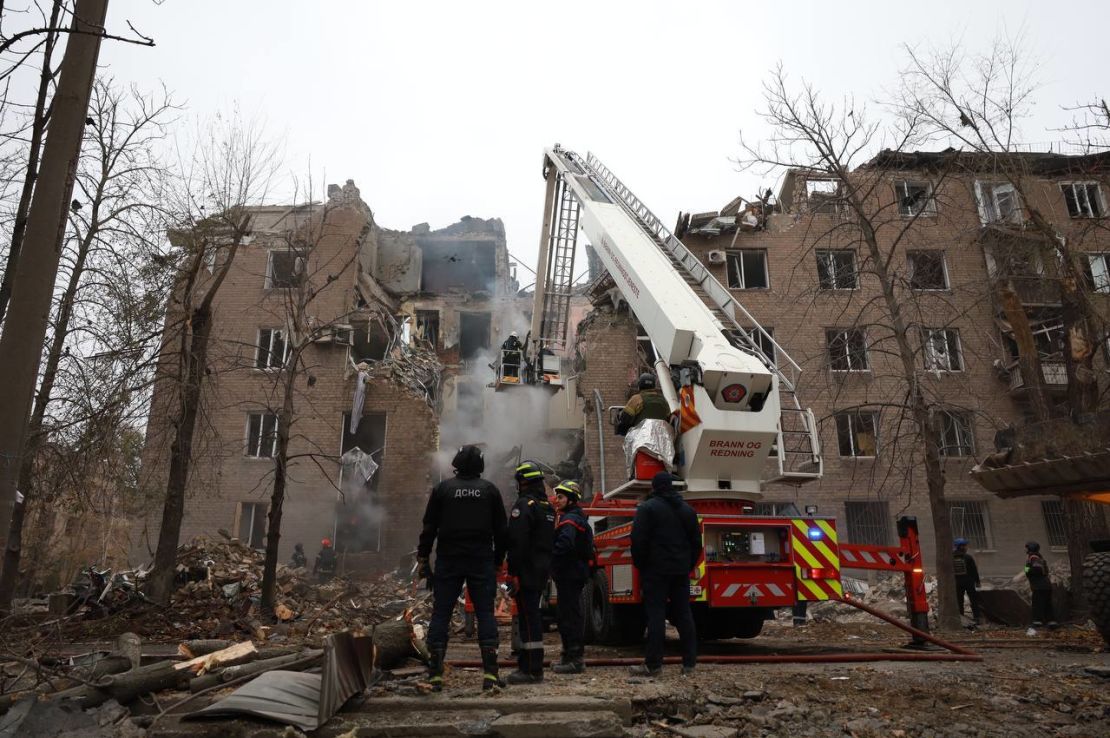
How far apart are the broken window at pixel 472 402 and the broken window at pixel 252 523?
275 inches

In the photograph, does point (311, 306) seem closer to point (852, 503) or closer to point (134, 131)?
point (134, 131)

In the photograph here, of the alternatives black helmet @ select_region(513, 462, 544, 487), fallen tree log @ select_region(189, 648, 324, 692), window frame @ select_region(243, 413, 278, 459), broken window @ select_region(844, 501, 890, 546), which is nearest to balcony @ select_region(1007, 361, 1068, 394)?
broken window @ select_region(844, 501, 890, 546)

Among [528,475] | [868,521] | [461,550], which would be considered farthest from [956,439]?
[461,550]

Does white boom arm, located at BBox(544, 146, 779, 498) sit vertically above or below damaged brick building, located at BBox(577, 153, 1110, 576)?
below

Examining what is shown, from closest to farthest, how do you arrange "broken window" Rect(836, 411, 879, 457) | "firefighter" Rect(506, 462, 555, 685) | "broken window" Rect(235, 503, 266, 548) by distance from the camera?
"firefighter" Rect(506, 462, 555, 685) → "broken window" Rect(235, 503, 266, 548) → "broken window" Rect(836, 411, 879, 457)

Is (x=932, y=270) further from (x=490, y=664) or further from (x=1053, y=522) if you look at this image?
(x=490, y=664)

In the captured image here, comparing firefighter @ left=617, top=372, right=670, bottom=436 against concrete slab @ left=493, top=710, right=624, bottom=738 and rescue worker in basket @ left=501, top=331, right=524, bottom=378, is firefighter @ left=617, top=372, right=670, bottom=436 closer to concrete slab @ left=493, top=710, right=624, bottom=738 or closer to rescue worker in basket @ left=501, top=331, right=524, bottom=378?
concrete slab @ left=493, top=710, right=624, bottom=738

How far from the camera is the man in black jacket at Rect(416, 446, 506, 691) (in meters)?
5.20

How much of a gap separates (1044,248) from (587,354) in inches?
418

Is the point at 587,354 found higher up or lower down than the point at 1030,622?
higher up

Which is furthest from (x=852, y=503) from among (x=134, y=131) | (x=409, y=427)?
(x=134, y=131)

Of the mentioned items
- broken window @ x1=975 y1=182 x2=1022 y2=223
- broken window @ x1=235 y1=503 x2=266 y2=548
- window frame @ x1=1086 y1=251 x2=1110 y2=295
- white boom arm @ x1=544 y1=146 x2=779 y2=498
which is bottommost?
broken window @ x1=235 y1=503 x2=266 y2=548

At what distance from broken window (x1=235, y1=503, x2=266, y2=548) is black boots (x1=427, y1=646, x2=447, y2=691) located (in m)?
16.0

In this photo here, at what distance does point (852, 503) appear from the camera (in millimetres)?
19625
